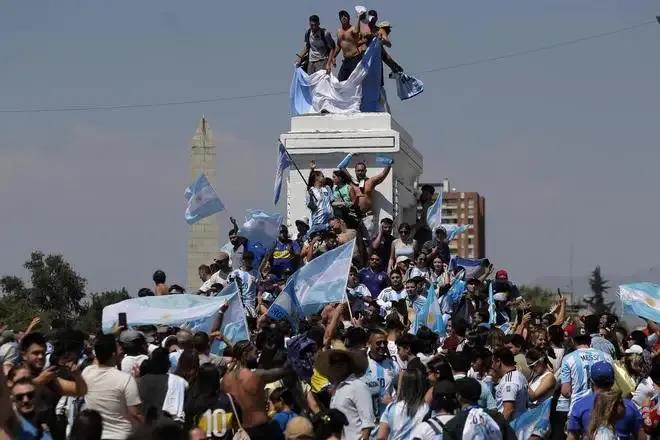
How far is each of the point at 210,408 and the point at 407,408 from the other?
1.46 meters

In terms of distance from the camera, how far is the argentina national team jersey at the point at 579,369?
14227 mm

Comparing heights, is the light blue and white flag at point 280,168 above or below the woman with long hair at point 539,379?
above

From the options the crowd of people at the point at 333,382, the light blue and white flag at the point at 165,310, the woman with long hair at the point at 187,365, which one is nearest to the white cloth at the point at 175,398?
the crowd of people at the point at 333,382

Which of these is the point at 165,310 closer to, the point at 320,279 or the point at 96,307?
the point at 320,279

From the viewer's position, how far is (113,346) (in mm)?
11242

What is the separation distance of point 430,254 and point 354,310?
2.45m

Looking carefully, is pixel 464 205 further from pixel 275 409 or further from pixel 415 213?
pixel 275 409

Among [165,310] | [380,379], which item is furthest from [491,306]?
[380,379]

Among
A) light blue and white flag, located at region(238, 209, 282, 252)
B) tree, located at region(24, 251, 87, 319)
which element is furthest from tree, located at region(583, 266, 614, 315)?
light blue and white flag, located at region(238, 209, 282, 252)

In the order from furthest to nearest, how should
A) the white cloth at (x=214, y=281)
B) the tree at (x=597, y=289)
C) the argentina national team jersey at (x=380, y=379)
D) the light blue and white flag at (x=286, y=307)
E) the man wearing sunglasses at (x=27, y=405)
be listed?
1. the tree at (x=597, y=289)
2. the white cloth at (x=214, y=281)
3. the light blue and white flag at (x=286, y=307)
4. the argentina national team jersey at (x=380, y=379)
5. the man wearing sunglasses at (x=27, y=405)

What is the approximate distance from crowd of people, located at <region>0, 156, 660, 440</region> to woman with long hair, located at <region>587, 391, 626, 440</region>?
11mm

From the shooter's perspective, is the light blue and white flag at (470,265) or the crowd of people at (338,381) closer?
the crowd of people at (338,381)

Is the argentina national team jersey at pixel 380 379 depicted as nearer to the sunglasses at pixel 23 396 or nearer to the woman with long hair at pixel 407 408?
the woman with long hair at pixel 407 408

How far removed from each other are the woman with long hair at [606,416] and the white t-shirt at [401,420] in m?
1.41
